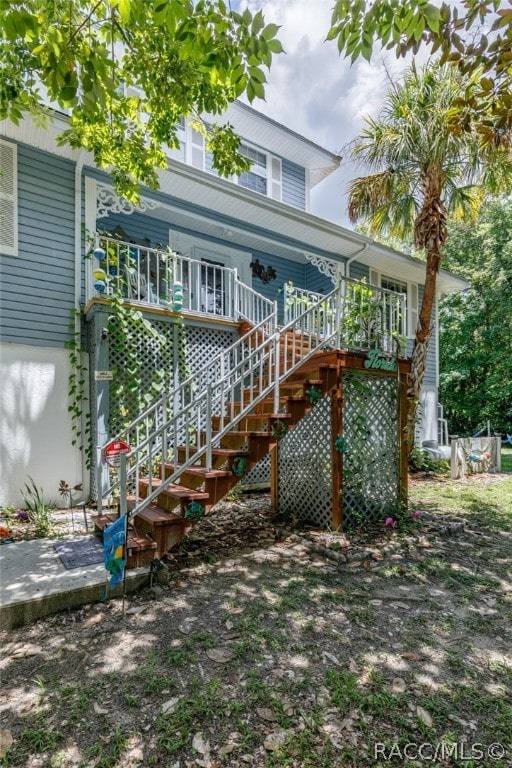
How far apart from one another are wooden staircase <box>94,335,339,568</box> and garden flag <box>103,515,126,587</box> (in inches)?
15.0

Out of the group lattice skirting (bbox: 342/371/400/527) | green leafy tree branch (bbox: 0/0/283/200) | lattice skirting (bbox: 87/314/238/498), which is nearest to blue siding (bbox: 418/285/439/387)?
lattice skirting (bbox: 342/371/400/527)

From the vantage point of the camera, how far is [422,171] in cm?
763

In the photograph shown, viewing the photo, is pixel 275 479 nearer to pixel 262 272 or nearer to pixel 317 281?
pixel 262 272

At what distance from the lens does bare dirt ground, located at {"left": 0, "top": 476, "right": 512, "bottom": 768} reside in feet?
5.95

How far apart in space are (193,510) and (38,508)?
8.99ft

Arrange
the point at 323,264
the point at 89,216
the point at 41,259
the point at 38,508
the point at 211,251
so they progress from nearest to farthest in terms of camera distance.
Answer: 1. the point at 38,508
2. the point at 41,259
3. the point at 89,216
4. the point at 211,251
5. the point at 323,264

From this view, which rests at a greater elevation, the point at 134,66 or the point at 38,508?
the point at 134,66

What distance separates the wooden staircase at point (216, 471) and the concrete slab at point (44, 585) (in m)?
0.29

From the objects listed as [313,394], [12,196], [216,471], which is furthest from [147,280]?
[216,471]

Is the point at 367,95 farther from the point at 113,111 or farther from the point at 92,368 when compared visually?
the point at 92,368

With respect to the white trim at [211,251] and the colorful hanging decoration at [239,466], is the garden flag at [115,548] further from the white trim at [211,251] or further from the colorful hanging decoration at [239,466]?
the white trim at [211,251]

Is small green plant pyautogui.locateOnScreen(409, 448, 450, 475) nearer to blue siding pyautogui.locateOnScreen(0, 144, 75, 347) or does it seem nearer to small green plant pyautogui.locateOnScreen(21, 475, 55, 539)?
small green plant pyautogui.locateOnScreen(21, 475, 55, 539)

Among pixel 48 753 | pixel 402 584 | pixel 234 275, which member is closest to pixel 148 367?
pixel 234 275

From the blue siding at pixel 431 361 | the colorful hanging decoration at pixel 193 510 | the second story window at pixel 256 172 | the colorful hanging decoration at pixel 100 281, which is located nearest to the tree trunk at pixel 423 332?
the blue siding at pixel 431 361
